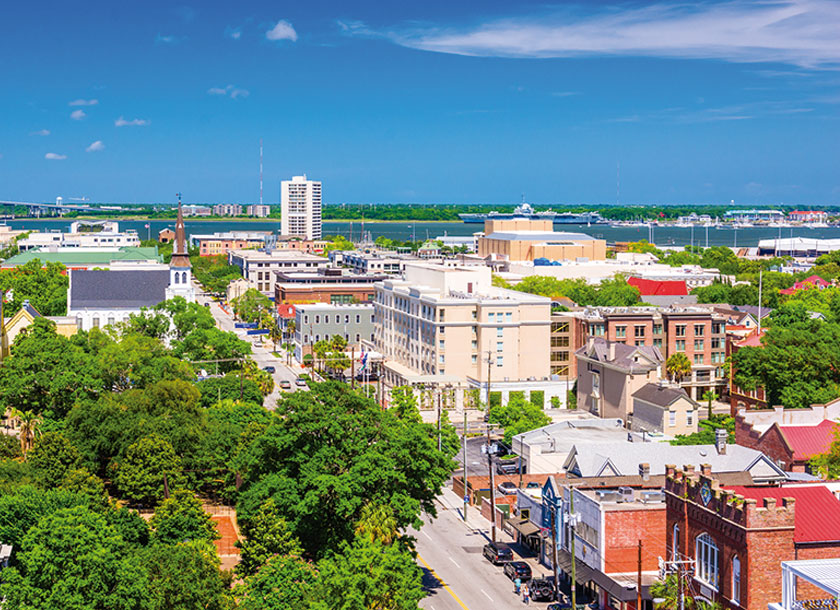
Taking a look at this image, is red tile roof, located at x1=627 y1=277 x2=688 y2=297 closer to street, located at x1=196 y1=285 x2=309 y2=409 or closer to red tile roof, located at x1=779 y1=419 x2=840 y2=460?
street, located at x1=196 y1=285 x2=309 y2=409

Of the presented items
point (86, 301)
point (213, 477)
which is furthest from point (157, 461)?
point (86, 301)

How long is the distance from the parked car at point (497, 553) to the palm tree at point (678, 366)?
4889cm

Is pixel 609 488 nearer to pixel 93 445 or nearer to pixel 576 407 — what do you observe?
pixel 93 445

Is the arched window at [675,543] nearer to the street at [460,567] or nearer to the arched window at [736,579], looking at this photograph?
the arched window at [736,579]

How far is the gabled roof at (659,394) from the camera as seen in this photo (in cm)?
8225

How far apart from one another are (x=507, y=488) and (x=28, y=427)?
107ft

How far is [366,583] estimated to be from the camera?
37938 mm

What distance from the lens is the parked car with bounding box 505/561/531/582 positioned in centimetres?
5225

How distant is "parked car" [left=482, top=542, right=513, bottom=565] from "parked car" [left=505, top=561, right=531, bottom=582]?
1.20 meters

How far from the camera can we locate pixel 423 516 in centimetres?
6462

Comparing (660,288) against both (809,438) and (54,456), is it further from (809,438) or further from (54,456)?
(54,456)

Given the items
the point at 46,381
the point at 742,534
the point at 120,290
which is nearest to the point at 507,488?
the point at 742,534

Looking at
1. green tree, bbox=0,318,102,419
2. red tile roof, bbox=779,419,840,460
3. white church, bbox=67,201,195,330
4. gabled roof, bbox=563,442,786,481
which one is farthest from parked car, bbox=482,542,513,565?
white church, bbox=67,201,195,330

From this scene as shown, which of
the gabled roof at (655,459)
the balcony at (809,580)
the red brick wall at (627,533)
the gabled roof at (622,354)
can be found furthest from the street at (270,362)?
the balcony at (809,580)
